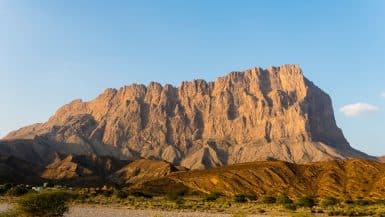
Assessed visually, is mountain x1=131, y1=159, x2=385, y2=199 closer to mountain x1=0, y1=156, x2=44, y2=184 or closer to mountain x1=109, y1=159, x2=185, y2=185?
mountain x1=109, y1=159, x2=185, y2=185

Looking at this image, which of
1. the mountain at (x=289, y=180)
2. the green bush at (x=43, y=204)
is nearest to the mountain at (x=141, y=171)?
the mountain at (x=289, y=180)

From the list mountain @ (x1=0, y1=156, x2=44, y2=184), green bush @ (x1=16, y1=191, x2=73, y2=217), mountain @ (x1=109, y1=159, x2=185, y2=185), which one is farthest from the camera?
mountain @ (x1=109, y1=159, x2=185, y2=185)

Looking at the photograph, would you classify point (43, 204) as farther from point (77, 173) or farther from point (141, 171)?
point (77, 173)

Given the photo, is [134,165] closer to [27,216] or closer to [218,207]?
[218,207]

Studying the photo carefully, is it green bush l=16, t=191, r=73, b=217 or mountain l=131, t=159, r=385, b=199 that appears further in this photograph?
mountain l=131, t=159, r=385, b=199

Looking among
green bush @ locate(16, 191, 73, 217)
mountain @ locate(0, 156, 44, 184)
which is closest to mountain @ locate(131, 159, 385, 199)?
mountain @ locate(0, 156, 44, 184)

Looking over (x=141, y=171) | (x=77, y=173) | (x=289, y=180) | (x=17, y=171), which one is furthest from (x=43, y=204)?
(x=17, y=171)

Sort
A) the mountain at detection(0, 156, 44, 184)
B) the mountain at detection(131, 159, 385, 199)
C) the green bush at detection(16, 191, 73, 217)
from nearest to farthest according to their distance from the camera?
1. the green bush at detection(16, 191, 73, 217)
2. the mountain at detection(131, 159, 385, 199)
3. the mountain at detection(0, 156, 44, 184)

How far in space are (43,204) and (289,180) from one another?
268ft

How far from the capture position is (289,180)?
111 m

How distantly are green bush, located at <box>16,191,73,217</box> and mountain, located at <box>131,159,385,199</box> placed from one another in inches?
2711

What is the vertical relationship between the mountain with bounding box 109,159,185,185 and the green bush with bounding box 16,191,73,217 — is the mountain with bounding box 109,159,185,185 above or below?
above

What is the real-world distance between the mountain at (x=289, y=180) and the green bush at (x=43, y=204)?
226 ft

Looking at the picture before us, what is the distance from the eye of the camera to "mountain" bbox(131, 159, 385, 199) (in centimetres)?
10200
